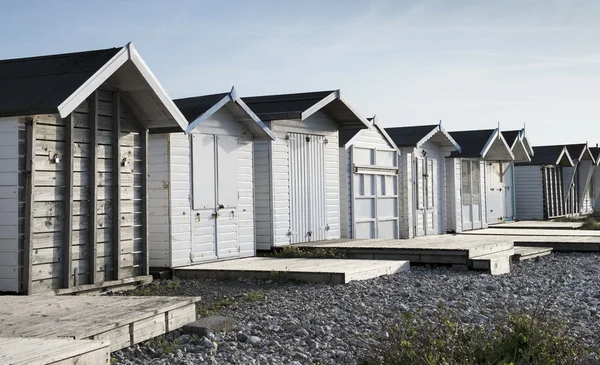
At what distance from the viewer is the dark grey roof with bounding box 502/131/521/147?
25.4 metres

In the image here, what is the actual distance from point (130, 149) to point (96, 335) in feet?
16.1

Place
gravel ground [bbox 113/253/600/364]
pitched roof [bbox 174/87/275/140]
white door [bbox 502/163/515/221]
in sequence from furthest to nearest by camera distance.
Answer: white door [bbox 502/163/515/221]
pitched roof [bbox 174/87/275/140]
gravel ground [bbox 113/253/600/364]

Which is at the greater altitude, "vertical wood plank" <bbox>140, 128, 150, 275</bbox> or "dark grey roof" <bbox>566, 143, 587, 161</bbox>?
"dark grey roof" <bbox>566, 143, 587, 161</bbox>

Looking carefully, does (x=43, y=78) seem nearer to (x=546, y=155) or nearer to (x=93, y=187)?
(x=93, y=187)

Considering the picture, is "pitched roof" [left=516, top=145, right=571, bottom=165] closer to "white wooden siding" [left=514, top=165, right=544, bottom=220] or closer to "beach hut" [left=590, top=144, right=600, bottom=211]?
"white wooden siding" [left=514, top=165, right=544, bottom=220]

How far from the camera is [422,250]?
1336cm

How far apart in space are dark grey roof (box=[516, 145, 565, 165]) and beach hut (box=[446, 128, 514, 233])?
3519 millimetres

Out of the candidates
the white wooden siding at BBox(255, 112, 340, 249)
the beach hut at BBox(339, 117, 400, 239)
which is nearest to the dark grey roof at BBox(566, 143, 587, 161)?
the beach hut at BBox(339, 117, 400, 239)

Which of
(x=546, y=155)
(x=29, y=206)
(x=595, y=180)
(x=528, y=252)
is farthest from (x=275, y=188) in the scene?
(x=595, y=180)

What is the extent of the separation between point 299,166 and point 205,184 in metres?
2.98

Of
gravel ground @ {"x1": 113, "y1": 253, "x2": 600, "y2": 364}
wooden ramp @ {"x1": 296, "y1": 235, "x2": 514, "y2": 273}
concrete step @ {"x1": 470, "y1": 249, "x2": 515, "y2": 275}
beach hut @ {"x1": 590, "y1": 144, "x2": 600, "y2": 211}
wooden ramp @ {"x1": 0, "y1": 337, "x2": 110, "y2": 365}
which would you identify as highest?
beach hut @ {"x1": 590, "y1": 144, "x2": 600, "y2": 211}

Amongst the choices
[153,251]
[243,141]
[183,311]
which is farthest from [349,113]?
[183,311]

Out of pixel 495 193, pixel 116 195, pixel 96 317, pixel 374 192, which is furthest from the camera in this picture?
pixel 495 193

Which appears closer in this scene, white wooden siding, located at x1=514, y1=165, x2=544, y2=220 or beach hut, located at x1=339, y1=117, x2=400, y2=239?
beach hut, located at x1=339, y1=117, x2=400, y2=239
